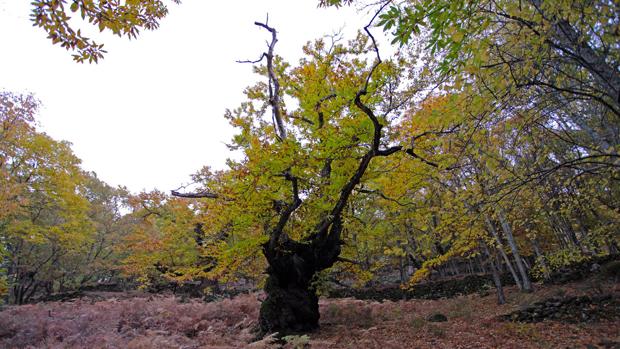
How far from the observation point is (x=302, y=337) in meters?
6.62

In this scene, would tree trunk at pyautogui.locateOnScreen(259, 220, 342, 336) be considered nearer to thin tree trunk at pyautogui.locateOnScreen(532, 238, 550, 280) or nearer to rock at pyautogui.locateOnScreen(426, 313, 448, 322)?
rock at pyautogui.locateOnScreen(426, 313, 448, 322)

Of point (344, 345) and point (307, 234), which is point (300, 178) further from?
point (344, 345)

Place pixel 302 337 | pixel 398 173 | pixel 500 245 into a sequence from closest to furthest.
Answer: pixel 302 337 < pixel 398 173 < pixel 500 245

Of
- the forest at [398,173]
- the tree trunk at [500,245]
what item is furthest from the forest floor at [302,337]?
the tree trunk at [500,245]

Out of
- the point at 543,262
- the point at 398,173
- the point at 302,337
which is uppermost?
the point at 398,173

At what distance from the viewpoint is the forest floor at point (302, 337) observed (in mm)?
7047

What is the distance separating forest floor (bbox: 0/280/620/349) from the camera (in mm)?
7047

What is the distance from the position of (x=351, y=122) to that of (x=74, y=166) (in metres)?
18.3

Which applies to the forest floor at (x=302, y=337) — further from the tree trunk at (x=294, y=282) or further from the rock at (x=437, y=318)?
the tree trunk at (x=294, y=282)

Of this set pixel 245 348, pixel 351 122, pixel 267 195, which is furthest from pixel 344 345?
pixel 351 122

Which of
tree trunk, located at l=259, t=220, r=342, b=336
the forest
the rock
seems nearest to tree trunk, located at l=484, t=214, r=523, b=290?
the forest

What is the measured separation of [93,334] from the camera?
8.55 metres

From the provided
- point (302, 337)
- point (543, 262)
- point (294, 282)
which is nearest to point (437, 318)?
point (543, 262)

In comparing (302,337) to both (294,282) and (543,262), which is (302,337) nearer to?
(294,282)
